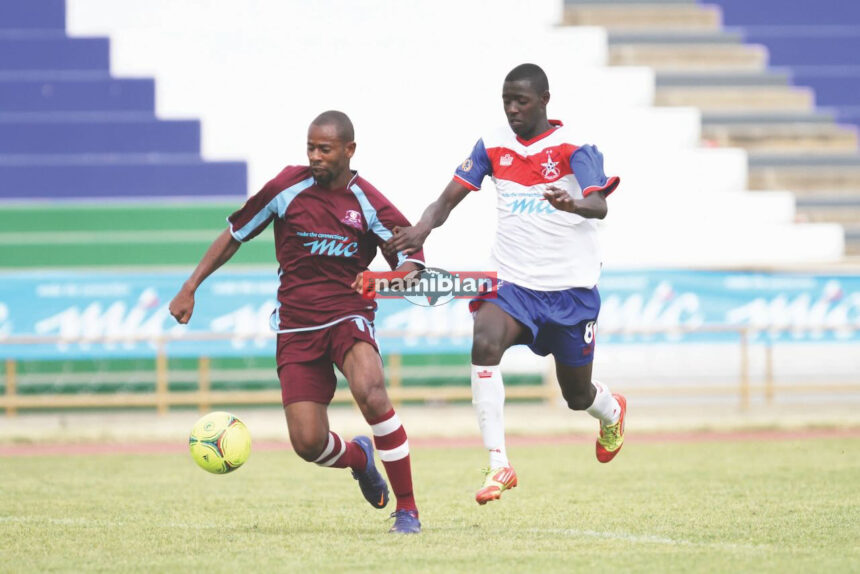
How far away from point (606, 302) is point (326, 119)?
914 cm

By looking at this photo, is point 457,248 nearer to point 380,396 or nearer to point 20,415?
point 20,415

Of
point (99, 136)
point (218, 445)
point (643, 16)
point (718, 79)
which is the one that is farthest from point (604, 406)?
point (643, 16)

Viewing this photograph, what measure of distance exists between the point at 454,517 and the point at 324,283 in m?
1.58

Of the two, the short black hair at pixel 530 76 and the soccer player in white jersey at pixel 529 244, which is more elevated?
the short black hair at pixel 530 76

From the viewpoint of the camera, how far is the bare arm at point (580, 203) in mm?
5996

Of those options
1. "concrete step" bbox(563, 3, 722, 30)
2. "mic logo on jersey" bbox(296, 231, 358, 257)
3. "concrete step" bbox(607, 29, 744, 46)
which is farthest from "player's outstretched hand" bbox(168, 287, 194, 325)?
"concrete step" bbox(563, 3, 722, 30)

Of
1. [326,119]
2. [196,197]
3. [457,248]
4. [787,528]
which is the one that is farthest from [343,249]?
[196,197]

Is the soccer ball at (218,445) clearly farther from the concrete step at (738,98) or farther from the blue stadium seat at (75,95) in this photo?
the concrete step at (738,98)

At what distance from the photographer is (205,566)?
5.28 meters

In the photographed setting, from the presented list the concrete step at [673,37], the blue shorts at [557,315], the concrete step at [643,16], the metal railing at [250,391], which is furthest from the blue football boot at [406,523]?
the concrete step at [643,16]

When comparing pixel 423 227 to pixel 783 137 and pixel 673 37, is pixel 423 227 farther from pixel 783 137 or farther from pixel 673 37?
pixel 673 37

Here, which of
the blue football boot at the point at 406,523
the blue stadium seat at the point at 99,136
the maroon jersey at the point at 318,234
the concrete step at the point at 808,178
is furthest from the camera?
the concrete step at the point at 808,178

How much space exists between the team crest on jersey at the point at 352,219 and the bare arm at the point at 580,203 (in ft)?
3.16

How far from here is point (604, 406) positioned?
7395 mm
